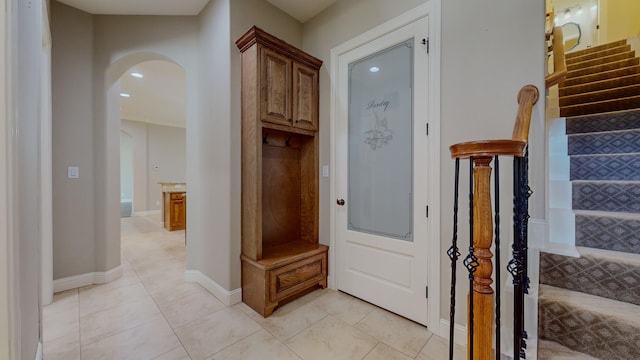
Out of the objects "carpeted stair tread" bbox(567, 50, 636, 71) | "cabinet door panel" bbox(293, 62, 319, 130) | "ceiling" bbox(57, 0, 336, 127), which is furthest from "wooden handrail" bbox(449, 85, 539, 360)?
"carpeted stair tread" bbox(567, 50, 636, 71)

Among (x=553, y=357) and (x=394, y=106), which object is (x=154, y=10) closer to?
(x=394, y=106)

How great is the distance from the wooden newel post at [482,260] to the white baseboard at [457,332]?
1.05m

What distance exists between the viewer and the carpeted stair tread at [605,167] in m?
1.70

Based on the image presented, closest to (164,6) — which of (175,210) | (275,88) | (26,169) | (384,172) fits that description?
(275,88)

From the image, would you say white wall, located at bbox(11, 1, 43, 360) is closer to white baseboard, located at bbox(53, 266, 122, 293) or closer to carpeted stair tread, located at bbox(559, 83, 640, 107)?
white baseboard, located at bbox(53, 266, 122, 293)

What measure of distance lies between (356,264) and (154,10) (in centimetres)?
326

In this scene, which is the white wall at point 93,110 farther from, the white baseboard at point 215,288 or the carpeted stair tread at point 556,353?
the carpeted stair tread at point 556,353

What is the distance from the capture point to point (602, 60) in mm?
3135

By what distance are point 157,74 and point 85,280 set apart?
3.17m

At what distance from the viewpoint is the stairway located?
1115mm

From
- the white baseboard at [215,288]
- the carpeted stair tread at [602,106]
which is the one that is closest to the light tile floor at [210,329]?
the white baseboard at [215,288]

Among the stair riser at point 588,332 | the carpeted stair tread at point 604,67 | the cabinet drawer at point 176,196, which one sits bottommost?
the stair riser at point 588,332

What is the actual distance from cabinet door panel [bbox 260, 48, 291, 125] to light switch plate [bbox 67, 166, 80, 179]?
2028 mm

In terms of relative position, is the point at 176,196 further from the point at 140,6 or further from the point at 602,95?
the point at 602,95
